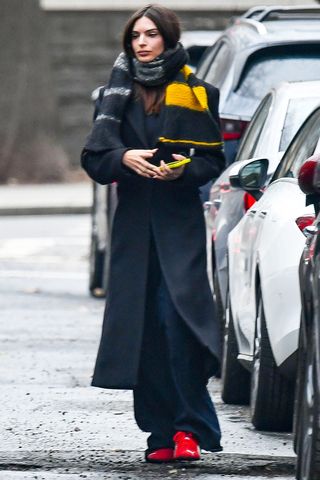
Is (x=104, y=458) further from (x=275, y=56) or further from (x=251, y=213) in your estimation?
(x=275, y=56)

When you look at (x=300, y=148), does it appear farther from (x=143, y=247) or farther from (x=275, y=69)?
(x=275, y=69)

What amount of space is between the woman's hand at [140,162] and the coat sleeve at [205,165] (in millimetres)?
146

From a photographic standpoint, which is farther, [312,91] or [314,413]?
[312,91]

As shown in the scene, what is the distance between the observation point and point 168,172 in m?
7.11

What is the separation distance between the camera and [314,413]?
5.82m

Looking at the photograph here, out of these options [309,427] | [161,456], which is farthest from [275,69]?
[309,427]

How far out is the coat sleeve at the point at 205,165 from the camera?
7191mm

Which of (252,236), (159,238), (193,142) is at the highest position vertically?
(193,142)

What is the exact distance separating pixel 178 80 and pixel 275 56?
15.3 feet

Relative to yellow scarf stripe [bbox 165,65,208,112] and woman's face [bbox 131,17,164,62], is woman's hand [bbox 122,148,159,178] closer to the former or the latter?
yellow scarf stripe [bbox 165,65,208,112]

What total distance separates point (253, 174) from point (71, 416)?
1381 mm

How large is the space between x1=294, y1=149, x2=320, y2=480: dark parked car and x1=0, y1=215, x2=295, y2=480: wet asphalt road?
874 millimetres

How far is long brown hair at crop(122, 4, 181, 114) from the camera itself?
23.6ft

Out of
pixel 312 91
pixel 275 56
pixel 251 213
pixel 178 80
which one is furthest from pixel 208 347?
pixel 275 56
